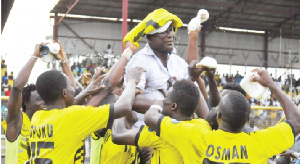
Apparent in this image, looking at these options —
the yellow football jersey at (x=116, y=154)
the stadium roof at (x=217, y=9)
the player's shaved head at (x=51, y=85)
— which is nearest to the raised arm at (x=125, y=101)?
the player's shaved head at (x=51, y=85)

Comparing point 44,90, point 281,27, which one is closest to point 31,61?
point 44,90

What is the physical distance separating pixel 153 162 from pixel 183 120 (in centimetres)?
38

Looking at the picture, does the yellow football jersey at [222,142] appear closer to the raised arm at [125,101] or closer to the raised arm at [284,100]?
the raised arm at [284,100]

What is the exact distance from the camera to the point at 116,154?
347 cm

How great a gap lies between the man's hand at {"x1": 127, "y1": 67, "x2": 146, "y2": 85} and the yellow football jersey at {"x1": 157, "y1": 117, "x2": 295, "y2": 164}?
0.43m

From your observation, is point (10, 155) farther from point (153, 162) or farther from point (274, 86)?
point (274, 86)

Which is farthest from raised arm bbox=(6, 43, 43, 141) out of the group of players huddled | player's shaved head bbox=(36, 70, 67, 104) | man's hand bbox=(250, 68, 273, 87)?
man's hand bbox=(250, 68, 273, 87)

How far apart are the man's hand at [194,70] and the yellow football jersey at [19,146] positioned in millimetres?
1391

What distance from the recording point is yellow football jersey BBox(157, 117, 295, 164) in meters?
2.56

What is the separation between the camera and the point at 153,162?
2898 mm

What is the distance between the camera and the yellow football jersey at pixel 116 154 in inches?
137

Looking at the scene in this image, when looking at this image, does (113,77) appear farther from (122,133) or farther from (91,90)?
(122,133)

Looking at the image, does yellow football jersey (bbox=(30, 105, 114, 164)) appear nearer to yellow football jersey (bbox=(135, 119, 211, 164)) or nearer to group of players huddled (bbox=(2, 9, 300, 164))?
group of players huddled (bbox=(2, 9, 300, 164))

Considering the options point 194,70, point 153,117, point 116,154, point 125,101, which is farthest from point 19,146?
point 194,70
